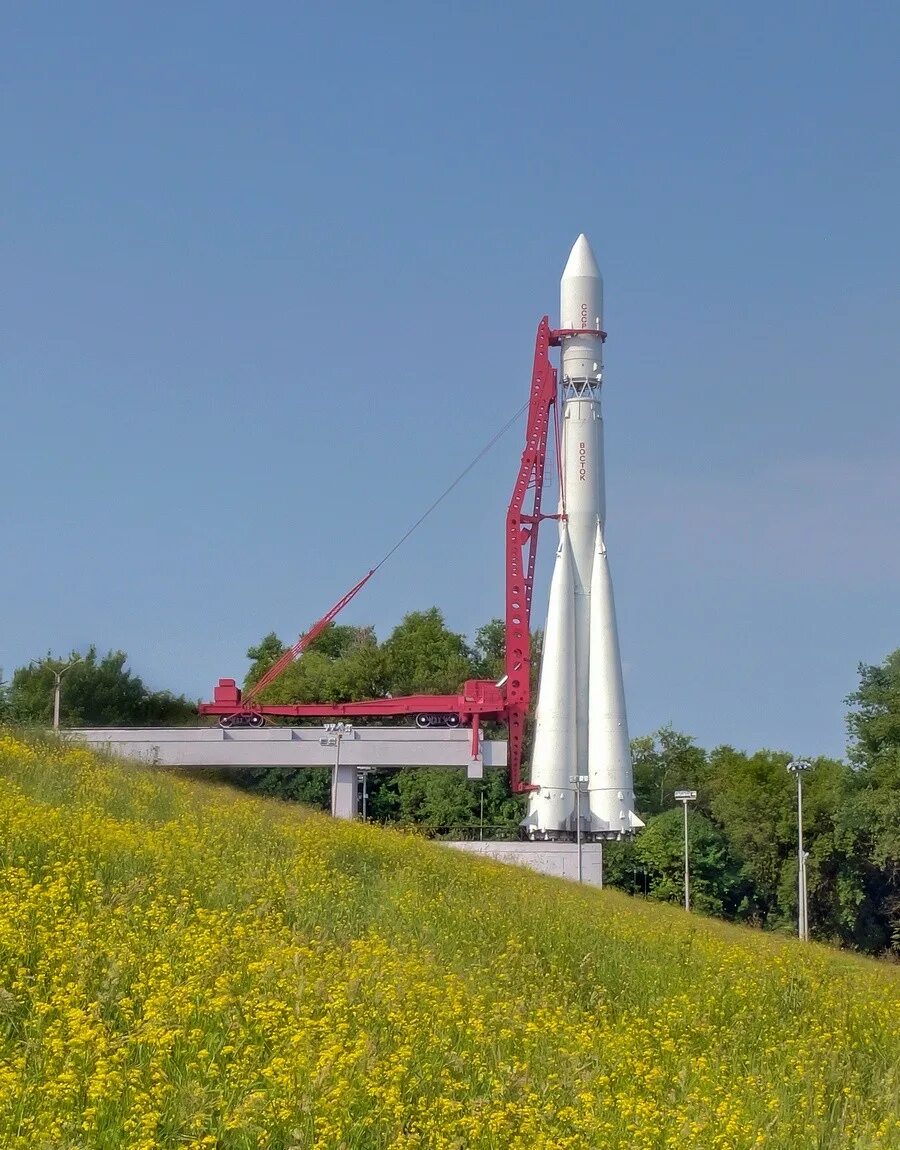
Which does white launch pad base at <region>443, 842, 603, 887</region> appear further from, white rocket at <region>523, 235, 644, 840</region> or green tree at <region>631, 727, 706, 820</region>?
green tree at <region>631, 727, 706, 820</region>

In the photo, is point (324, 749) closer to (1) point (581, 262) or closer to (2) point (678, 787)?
(1) point (581, 262)

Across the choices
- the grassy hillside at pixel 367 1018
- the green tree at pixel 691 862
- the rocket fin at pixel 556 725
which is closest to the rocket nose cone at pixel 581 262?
the rocket fin at pixel 556 725

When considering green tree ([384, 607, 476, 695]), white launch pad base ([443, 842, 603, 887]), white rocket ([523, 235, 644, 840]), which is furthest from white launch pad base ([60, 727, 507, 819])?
green tree ([384, 607, 476, 695])

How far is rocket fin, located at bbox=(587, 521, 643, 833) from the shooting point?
48.8 metres

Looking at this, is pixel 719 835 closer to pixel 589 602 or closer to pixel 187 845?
pixel 589 602

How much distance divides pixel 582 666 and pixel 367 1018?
130 ft

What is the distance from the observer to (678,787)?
249 feet

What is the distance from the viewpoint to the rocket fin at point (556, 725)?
4878cm

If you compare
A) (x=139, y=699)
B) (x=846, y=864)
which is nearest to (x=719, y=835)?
(x=846, y=864)

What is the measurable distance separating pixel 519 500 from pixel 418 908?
3479cm

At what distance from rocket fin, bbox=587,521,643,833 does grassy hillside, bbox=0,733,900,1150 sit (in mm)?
27766

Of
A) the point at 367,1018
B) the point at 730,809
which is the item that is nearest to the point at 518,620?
the point at 730,809

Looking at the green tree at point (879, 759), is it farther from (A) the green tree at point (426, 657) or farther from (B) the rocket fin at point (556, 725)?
(A) the green tree at point (426, 657)

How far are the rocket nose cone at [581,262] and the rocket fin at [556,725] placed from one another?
11.9 metres
